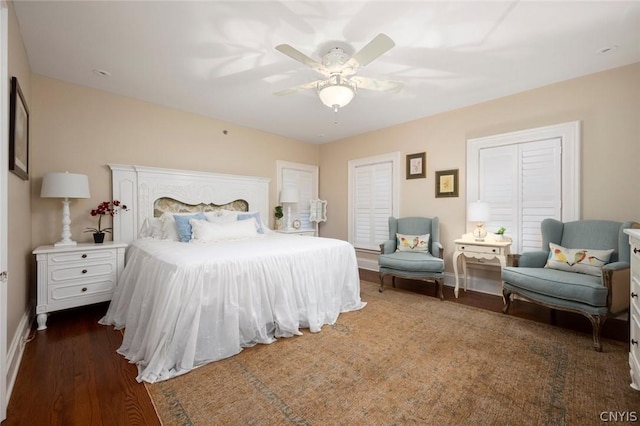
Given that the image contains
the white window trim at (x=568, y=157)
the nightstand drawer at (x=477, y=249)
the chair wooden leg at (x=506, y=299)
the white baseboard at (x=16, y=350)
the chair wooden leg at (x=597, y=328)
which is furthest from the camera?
the nightstand drawer at (x=477, y=249)

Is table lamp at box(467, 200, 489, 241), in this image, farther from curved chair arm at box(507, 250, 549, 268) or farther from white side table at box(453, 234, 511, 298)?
curved chair arm at box(507, 250, 549, 268)

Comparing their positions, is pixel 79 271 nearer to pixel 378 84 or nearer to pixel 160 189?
pixel 160 189

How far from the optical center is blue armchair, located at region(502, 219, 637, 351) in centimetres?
226

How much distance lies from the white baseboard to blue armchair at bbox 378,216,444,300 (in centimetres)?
348

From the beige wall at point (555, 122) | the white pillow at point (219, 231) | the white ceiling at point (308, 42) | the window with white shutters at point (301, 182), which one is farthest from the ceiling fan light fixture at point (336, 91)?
the window with white shutters at point (301, 182)

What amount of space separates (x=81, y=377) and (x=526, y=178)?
189 inches

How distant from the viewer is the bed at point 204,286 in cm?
194

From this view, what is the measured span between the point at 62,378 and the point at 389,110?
441 centimetres

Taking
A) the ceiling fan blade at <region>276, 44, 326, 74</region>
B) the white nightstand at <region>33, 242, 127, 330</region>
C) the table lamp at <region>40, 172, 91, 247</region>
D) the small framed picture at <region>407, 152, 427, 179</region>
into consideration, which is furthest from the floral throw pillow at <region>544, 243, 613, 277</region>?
the table lamp at <region>40, 172, 91, 247</region>

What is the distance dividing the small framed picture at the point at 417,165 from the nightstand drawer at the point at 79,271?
4285mm

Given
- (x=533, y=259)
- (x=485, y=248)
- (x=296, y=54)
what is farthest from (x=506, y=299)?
(x=296, y=54)

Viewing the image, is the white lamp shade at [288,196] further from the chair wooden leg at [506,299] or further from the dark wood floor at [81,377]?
the chair wooden leg at [506,299]

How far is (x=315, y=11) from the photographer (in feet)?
6.72

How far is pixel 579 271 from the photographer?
270 centimetres
